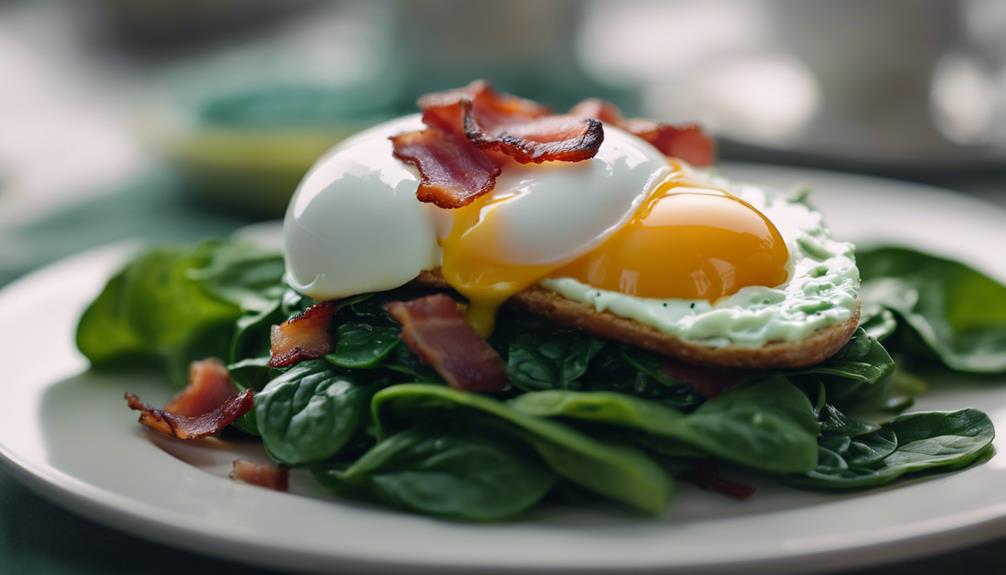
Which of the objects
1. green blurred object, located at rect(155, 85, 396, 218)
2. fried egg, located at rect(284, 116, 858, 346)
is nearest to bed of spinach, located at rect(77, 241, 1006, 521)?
fried egg, located at rect(284, 116, 858, 346)

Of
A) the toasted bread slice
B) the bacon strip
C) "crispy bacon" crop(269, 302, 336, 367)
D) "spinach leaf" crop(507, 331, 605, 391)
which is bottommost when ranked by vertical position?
"crispy bacon" crop(269, 302, 336, 367)

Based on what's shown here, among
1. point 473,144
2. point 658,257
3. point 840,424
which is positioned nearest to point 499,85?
point 473,144

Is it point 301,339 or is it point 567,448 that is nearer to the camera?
point 567,448

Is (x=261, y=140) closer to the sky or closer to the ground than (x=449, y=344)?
closer to the ground

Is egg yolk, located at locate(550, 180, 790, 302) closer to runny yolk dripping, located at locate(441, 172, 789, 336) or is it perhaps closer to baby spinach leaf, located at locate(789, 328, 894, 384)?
runny yolk dripping, located at locate(441, 172, 789, 336)

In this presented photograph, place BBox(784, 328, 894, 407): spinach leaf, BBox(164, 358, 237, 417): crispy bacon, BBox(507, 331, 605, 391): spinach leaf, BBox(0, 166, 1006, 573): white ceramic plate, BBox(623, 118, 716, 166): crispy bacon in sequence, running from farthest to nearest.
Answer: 1. BBox(623, 118, 716, 166): crispy bacon
2. BBox(164, 358, 237, 417): crispy bacon
3. BBox(784, 328, 894, 407): spinach leaf
4. BBox(507, 331, 605, 391): spinach leaf
5. BBox(0, 166, 1006, 573): white ceramic plate

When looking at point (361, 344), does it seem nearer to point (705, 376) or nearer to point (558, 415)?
point (558, 415)
